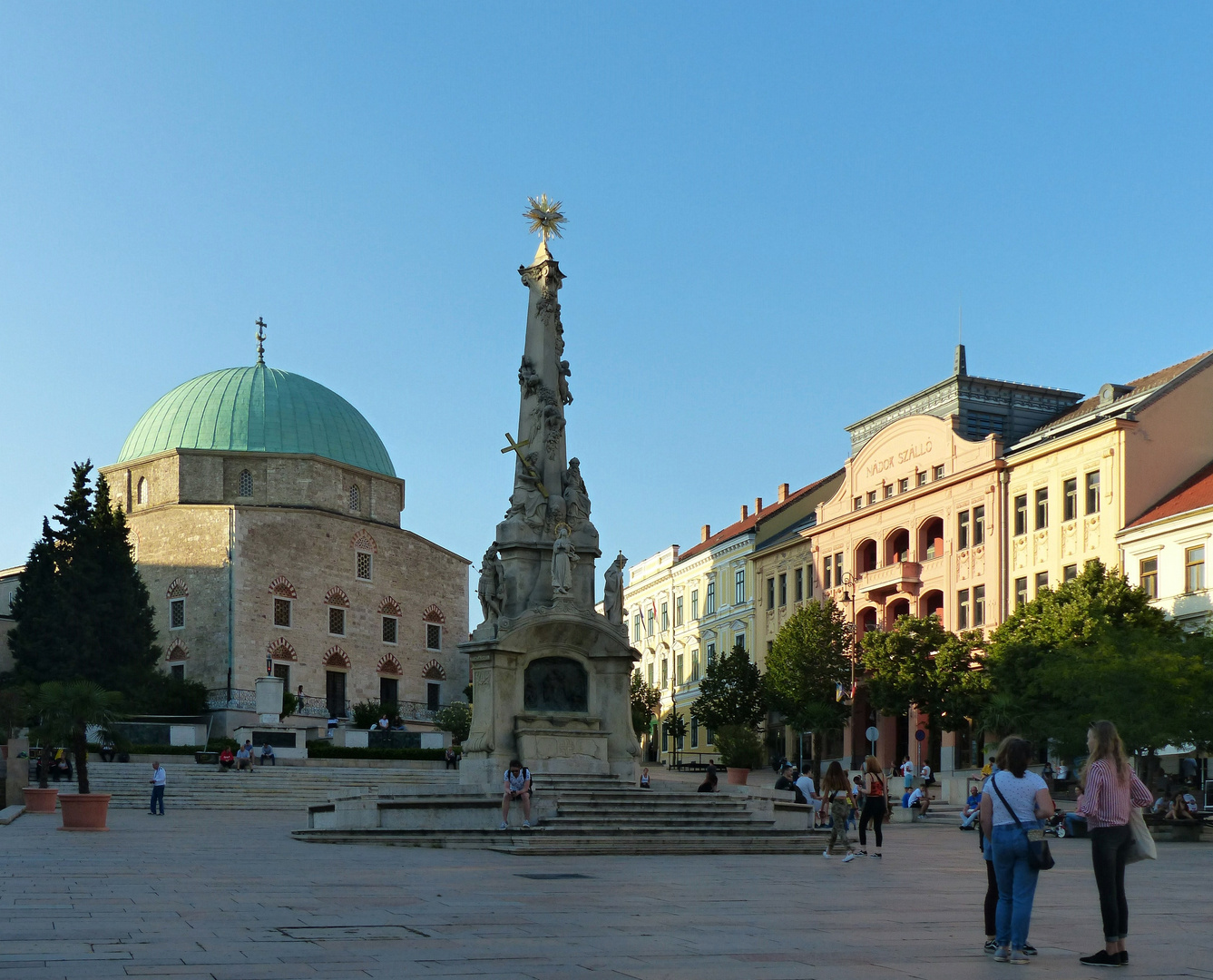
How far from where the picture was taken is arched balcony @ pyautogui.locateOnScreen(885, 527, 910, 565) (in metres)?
64.2

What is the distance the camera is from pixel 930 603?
62312 millimetres

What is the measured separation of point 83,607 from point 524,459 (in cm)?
3792

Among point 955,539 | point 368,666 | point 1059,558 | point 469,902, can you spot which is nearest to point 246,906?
point 469,902

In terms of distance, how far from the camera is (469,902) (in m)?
13.8

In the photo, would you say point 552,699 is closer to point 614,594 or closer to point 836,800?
point 614,594

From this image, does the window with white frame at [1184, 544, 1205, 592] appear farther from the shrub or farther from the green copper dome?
the green copper dome

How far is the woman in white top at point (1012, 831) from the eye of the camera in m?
10.3

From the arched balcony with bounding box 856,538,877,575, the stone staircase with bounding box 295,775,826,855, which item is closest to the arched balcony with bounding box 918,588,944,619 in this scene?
the arched balcony with bounding box 856,538,877,575

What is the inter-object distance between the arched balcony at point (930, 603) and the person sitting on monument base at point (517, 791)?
40.0m

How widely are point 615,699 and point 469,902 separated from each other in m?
15.3

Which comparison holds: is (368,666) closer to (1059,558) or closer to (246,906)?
(1059,558)

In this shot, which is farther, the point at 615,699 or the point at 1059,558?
the point at 1059,558

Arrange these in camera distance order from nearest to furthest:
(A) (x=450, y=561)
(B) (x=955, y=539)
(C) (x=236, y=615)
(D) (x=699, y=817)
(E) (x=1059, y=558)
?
(D) (x=699, y=817)
(E) (x=1059, y=558)
(B) (x=955, y=539)
(C) (x=236, y=615)
(A) (x=450, y=561)

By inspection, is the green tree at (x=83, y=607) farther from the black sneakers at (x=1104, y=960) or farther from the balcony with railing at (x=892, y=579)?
the black sneakers at (x=1104, y=960)
